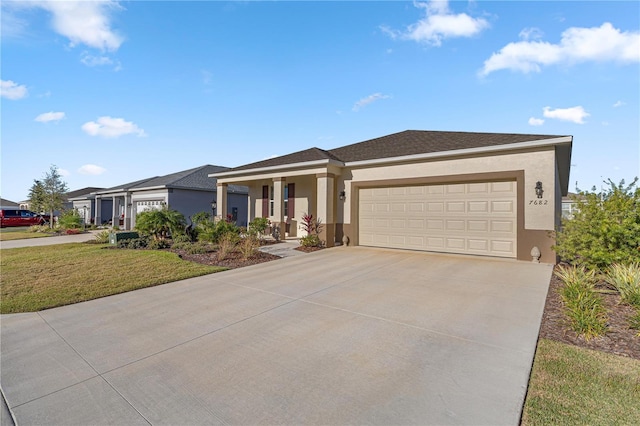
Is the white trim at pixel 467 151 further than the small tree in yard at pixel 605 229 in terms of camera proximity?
Yes

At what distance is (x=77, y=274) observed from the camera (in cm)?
756

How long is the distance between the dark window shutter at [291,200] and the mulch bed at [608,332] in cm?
1190

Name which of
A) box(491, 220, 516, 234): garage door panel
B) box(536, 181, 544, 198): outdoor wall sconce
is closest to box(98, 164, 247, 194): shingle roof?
box(491, 220, 516, 234): garage door panel

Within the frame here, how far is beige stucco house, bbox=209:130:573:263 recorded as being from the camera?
861 centimetres

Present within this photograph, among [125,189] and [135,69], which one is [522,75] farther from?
[125,189]

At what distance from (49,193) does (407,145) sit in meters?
29.2

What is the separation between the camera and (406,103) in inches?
560

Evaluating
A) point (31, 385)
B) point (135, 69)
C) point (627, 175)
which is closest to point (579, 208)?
point (627, 175)

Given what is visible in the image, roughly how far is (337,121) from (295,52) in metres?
4.27

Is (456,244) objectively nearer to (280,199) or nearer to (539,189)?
(539,189)

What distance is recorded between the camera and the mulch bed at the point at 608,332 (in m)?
3.50

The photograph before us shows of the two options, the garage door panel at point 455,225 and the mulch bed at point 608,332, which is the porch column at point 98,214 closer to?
the garage door panel at point 455,225

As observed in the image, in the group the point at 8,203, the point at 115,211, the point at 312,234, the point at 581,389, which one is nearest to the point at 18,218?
the point at 115,211

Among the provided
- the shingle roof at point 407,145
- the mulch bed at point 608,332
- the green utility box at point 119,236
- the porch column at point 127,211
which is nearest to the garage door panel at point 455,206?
the shingle roof at point 407,145
